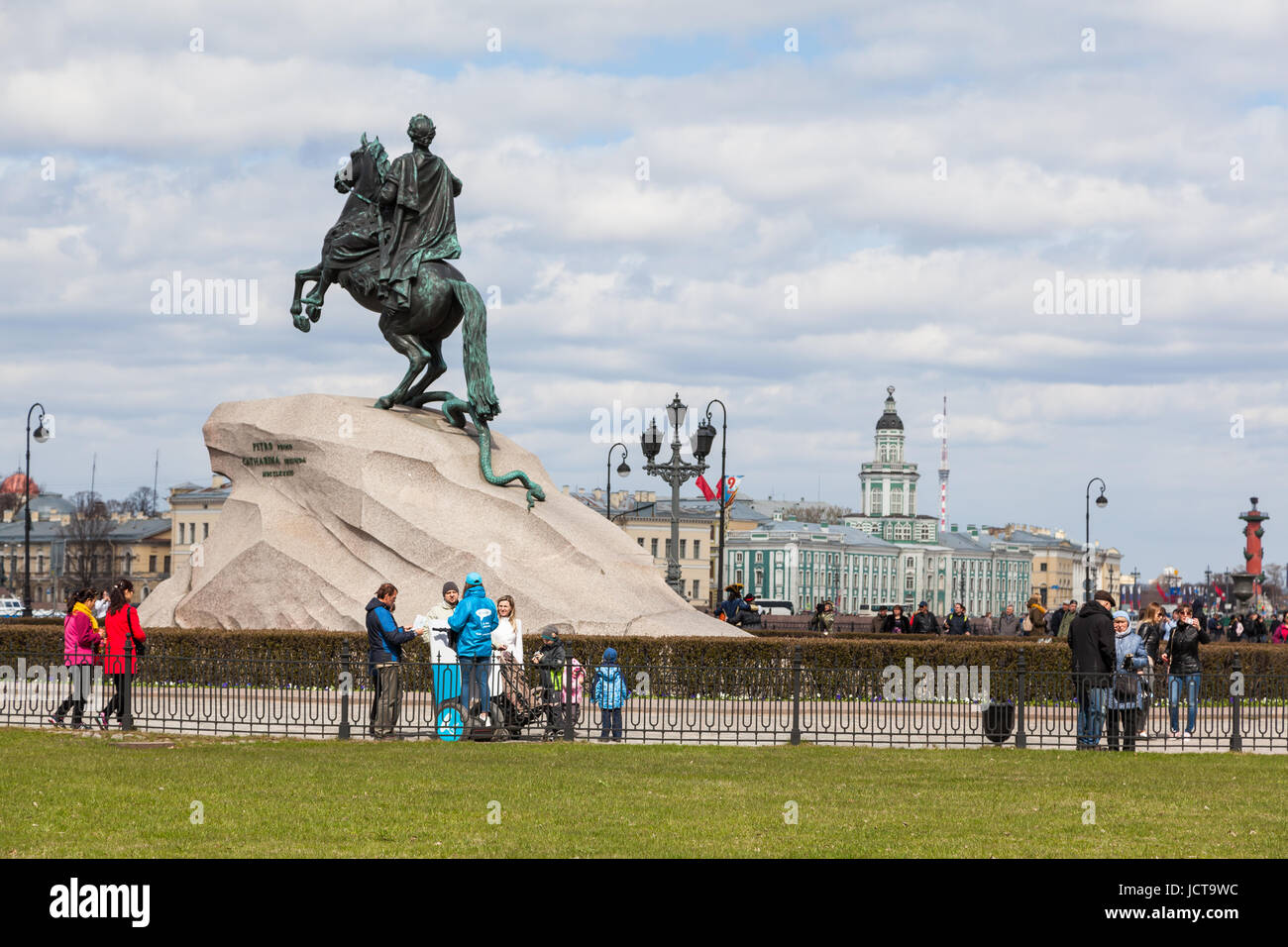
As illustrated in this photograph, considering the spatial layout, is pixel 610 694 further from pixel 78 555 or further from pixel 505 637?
pixel 78 555

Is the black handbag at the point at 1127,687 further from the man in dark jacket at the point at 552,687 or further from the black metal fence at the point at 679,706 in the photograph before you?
the man in dark jacket at the point at 552,687

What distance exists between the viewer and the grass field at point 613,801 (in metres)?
8.77

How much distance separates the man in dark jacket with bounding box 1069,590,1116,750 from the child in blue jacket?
162 inches

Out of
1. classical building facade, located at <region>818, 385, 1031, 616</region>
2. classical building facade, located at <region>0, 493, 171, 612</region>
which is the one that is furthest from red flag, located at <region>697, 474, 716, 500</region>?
classical building facade, located at <region>818, 385, 1031, 616</region>

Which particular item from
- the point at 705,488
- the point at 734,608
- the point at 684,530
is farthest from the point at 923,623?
the point at 684,530

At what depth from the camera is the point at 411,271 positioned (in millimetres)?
21031

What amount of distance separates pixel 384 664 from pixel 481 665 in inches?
33.2

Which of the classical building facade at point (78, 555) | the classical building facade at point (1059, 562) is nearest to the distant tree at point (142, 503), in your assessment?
the classical building facade at point (78, 555)

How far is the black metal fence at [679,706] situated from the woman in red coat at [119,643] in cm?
8

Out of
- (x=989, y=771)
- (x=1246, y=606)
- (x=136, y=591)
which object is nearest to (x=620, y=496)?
(x=136, y=591)

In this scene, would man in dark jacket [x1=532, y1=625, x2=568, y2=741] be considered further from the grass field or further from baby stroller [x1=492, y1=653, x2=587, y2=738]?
the grass field

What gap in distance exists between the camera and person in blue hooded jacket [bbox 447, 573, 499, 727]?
14.8 m

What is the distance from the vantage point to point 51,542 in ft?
379
